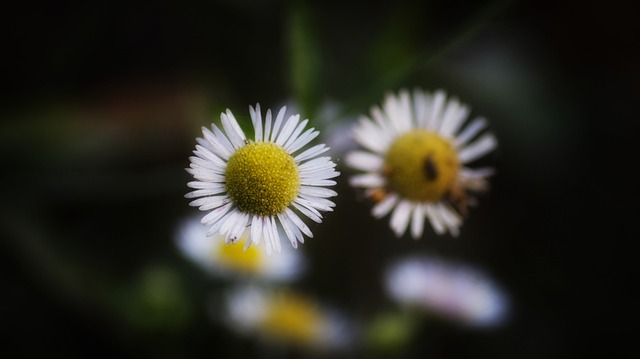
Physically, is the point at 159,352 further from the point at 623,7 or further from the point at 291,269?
the point at 623,7

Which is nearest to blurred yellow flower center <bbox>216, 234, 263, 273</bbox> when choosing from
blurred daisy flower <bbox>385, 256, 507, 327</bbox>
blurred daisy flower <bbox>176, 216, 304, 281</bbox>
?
blurred daisy flower <bbox>176, 216, 304, 281</bbox>

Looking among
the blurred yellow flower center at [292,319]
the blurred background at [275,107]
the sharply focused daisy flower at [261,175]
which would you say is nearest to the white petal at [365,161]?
the sharply focused daisy flower at [261,175]

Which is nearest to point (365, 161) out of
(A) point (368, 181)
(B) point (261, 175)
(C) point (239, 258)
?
(A) point (368, 181)

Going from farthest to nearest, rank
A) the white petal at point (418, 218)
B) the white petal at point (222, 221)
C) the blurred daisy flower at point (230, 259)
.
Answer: the blurred daisy flower at point (230, 259) → the white petal at point (418, 218) → the white petal at point (222, 221)

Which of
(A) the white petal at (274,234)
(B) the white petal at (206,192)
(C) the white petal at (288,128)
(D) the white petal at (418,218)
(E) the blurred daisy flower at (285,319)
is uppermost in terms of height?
(E) the blurred daisy flower at (285,319)

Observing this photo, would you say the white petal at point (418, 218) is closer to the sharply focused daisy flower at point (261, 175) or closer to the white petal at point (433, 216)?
the white petal at point (433, 216)

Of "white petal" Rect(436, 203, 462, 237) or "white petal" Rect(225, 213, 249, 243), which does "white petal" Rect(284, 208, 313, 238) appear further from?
"white petal" Rect(436, 203, 462, 237)
